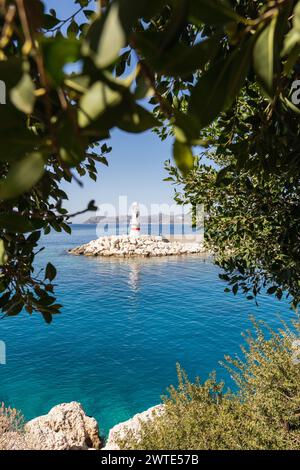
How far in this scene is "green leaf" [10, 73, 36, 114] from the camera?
40 centimetres

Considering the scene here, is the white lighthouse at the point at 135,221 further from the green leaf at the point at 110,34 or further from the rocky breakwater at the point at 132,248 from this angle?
the green leaf at the point at 110,34

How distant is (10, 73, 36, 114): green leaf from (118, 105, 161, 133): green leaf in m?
0.13

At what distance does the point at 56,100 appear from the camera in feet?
1.85

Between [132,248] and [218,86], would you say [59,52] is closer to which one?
[218,86]

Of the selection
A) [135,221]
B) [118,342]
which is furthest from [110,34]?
[135,221]

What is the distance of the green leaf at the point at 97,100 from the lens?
39 cm

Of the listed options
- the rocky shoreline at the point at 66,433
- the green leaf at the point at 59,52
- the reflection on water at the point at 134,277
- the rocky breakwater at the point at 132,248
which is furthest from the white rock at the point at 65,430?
the rocky breakwater at the point at 132,248

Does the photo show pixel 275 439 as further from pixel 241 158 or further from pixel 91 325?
pixel 91 325

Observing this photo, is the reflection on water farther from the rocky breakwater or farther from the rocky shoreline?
the rocky shoreline

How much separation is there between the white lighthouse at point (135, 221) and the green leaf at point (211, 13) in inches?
2249

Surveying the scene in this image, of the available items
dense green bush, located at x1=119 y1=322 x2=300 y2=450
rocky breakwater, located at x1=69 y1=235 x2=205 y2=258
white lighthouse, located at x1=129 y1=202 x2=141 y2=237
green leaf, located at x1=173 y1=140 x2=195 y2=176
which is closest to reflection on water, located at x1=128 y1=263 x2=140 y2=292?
rocky breakwater, located at x1=69 y1=235 x2=205 y2=258

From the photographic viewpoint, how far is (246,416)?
798 centimetres

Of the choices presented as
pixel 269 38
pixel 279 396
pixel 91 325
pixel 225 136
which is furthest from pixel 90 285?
pixel 269 38

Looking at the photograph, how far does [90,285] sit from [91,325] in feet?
36.6
